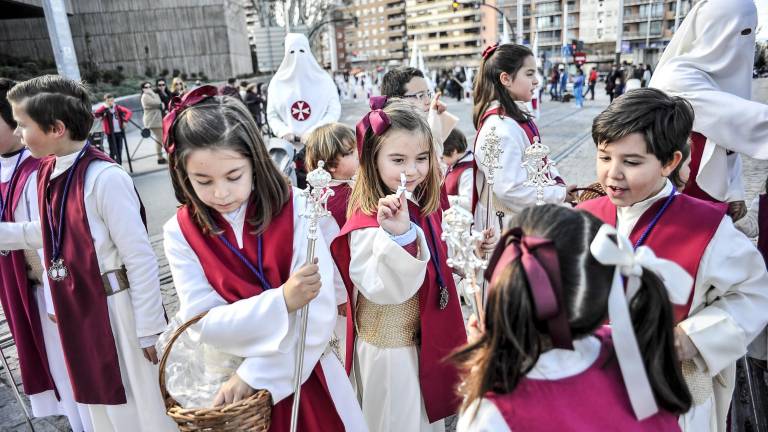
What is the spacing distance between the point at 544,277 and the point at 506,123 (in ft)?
7.34

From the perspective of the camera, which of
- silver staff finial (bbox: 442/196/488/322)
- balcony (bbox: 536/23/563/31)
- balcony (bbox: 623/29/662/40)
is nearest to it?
silver staff finial (bbox: 442/196/488/322)

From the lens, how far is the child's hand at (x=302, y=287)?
1.52 meters

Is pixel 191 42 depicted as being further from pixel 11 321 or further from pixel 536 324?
pixel 536 324

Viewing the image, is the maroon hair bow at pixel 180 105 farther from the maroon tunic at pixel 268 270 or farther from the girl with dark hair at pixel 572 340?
the girl with dark hair at pixel 572 340

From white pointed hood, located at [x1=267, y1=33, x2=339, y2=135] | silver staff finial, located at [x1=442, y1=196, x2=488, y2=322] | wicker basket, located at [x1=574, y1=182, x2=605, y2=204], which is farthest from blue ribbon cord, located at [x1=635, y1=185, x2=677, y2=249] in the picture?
white pointed hood, located at [x1=267, y1=33, x2=339, y2=135]

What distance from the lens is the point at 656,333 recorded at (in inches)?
42.9

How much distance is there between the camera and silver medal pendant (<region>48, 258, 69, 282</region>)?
7.27 ft

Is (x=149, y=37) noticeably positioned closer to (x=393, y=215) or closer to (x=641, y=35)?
(x=393, y=215)

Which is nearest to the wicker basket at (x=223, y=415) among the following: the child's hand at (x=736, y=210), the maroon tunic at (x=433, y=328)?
the maroon tunic at (x=433, y=328)

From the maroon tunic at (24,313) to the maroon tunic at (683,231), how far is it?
278 centimetres

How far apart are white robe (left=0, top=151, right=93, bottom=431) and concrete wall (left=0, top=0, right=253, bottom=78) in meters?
27.4

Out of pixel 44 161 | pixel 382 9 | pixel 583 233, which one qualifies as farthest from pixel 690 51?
pixel 382 9

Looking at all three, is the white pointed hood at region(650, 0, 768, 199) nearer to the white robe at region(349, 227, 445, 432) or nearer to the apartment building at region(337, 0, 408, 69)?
the white robe at region(349, 227, 445, 432)

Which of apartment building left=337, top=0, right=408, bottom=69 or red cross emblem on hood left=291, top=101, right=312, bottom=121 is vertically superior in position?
apartment building left=337, top=0, right=408, bottom=69
